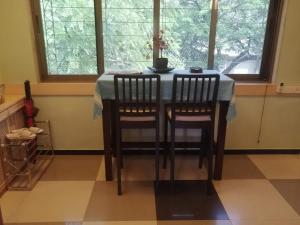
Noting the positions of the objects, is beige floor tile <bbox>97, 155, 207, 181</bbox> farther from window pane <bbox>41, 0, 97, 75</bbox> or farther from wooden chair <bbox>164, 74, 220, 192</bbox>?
window pane <bbox>41, 0, 97, 75</bbox>

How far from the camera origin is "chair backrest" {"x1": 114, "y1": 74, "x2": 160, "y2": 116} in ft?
7.11

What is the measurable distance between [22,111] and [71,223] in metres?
1.42

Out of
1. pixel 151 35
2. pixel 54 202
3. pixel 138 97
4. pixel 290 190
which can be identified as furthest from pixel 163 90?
pixel 290 190

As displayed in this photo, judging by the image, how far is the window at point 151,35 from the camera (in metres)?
2.85

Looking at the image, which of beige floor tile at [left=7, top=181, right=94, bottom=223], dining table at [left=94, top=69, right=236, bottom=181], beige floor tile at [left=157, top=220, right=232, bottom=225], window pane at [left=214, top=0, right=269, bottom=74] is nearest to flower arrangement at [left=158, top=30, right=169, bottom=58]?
dining table at [left=94, top=69, right=236, bottom=181]

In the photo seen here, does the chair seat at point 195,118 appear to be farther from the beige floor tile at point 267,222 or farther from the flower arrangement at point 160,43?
the flower arrangement at point 160,43

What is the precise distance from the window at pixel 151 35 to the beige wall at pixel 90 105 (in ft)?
0.47

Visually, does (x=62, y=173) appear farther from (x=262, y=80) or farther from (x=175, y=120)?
(x=262, y=80)

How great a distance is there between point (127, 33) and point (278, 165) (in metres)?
2.30

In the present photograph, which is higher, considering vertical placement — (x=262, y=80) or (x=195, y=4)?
(x=195, y=4)

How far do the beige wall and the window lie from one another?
142 mm

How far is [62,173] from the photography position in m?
2.79

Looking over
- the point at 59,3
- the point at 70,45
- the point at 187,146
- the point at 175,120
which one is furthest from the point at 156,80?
the point at 59,3

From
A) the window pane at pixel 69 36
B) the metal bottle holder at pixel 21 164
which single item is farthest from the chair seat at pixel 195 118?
the metal bottle holder at pixel 21 164
